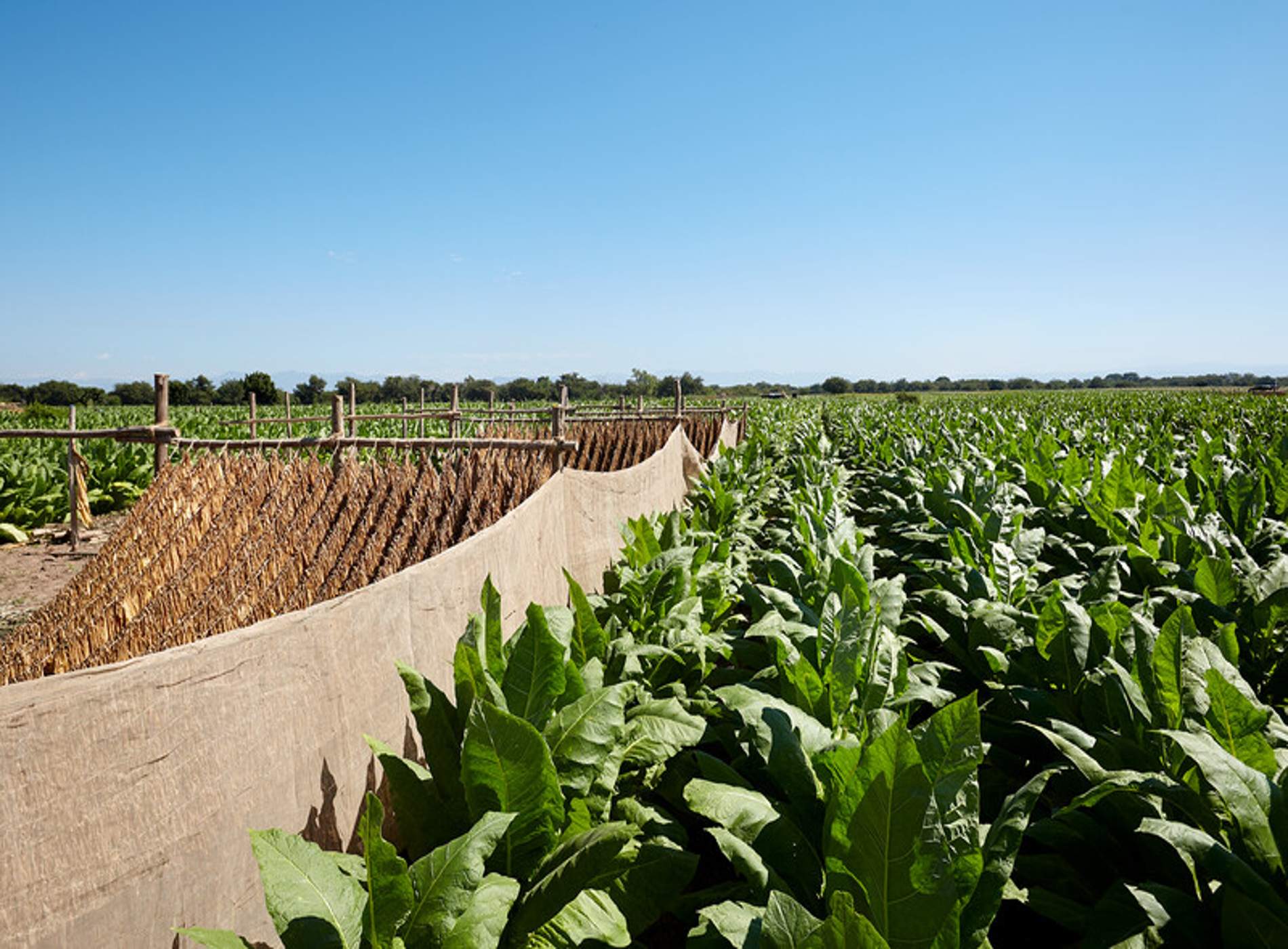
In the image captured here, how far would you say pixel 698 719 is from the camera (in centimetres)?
244

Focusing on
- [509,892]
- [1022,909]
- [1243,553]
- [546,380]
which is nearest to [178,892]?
[509,892]

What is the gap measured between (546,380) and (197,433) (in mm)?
38143

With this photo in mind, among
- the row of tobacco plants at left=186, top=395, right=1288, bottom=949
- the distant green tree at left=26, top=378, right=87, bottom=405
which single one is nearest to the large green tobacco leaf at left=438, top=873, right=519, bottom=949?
the row of tobacco plants at left=186, top=395, right=1288, bottom=949

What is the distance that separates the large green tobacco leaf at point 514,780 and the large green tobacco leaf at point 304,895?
348 millimetres

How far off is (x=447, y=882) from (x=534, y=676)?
0.63 meters

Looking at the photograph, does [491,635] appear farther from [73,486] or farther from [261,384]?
[261,384]

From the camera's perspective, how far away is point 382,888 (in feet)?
4.36

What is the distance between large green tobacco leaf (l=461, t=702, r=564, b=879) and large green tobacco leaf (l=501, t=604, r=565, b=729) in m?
0.30

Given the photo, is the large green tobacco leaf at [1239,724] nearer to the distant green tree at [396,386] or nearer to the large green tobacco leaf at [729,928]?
the large green tobacco leaf at [729,928]

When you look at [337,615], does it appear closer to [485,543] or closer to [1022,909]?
[485,543]

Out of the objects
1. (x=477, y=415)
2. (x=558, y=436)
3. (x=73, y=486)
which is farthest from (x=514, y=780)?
(x=477, y=415)

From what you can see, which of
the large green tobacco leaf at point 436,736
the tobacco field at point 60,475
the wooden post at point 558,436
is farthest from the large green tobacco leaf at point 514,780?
the tobacco field at point 60,475

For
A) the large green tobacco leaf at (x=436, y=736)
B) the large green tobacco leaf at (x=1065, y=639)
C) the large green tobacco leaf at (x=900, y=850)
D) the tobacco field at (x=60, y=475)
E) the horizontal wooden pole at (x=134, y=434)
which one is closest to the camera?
the large green tobacco leaf at (x=900, y=850)

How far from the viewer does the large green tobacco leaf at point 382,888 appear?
129 centimetres
